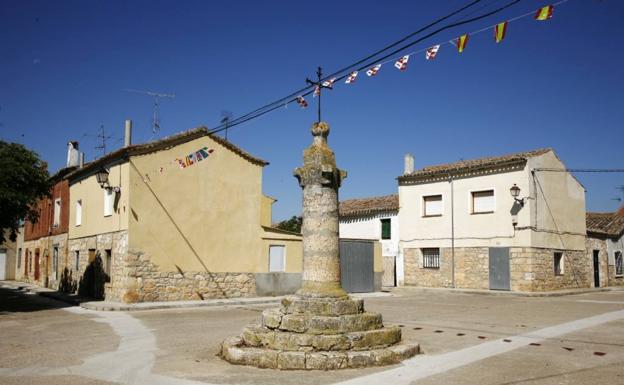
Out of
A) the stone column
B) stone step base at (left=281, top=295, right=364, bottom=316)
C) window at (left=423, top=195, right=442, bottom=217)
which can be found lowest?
stone step base at (left=281, top=295, right=364, bottom=316)

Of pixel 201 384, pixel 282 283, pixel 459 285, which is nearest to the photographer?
pixel 201 384

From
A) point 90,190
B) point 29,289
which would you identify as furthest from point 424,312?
point 29,289

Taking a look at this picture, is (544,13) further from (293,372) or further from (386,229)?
(386,229)

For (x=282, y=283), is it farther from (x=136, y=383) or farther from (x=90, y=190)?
(x=136, y=383)

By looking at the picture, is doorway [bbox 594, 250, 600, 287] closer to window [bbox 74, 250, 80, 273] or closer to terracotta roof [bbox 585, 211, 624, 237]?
terracotta roof [bbox 585, 211, 624, 237]

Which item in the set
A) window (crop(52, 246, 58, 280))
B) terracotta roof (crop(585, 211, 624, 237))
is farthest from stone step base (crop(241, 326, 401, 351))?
terracotta roof (crop(585, 211, 624, 237))

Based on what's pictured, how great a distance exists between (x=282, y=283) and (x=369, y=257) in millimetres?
4790

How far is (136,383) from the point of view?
638 cm

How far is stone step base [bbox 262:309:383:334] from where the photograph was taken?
25.3 ft

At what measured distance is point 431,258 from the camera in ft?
85.5

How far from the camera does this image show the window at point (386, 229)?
28250 mm

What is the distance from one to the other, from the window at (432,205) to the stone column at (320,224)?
18.2m

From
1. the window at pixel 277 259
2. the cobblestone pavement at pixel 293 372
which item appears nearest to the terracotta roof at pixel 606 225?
the cobblestone pavement at pixel 293 372

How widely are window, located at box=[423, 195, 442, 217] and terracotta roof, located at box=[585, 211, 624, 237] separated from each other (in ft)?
26.4
